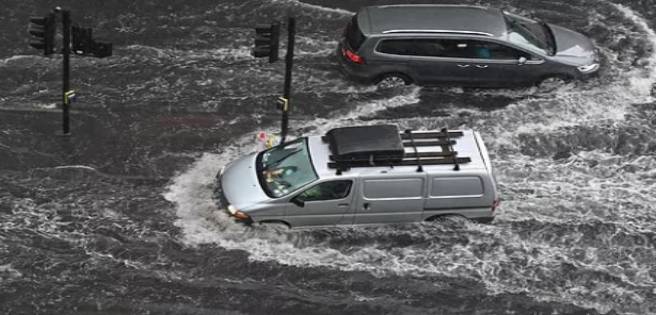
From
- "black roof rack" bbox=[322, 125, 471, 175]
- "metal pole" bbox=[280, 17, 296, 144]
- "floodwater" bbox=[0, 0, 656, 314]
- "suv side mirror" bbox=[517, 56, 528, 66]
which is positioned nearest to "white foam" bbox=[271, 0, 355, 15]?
"floodwater" bbox=[0, 0, 656, 314]

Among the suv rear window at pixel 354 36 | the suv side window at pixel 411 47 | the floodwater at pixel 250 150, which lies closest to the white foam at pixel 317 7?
the floodwater at pixel 250 150

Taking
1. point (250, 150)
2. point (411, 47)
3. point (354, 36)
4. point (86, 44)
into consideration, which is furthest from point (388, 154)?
point (86, 44)

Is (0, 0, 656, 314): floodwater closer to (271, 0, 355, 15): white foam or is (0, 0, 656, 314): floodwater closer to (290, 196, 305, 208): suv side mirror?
(271, 0, 355, 15): white foam

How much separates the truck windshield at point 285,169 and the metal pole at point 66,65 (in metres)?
4.10

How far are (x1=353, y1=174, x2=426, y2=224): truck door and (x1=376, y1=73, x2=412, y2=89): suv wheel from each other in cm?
463

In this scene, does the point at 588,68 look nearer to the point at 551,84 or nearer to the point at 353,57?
the point at 551,84

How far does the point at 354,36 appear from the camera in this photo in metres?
17.4

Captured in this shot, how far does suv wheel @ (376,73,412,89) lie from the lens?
1756cm

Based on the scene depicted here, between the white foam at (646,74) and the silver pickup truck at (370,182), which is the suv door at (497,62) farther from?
the silver pickup truck at (370,182)

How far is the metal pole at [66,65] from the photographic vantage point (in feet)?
47.3

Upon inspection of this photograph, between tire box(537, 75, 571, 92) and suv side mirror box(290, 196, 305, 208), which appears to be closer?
suv side mirror box(290, 196, 305, 208)

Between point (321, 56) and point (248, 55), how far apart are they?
1703mm

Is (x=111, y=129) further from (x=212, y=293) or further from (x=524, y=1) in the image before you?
(x=524, y=1)

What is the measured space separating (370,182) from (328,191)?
70cm
